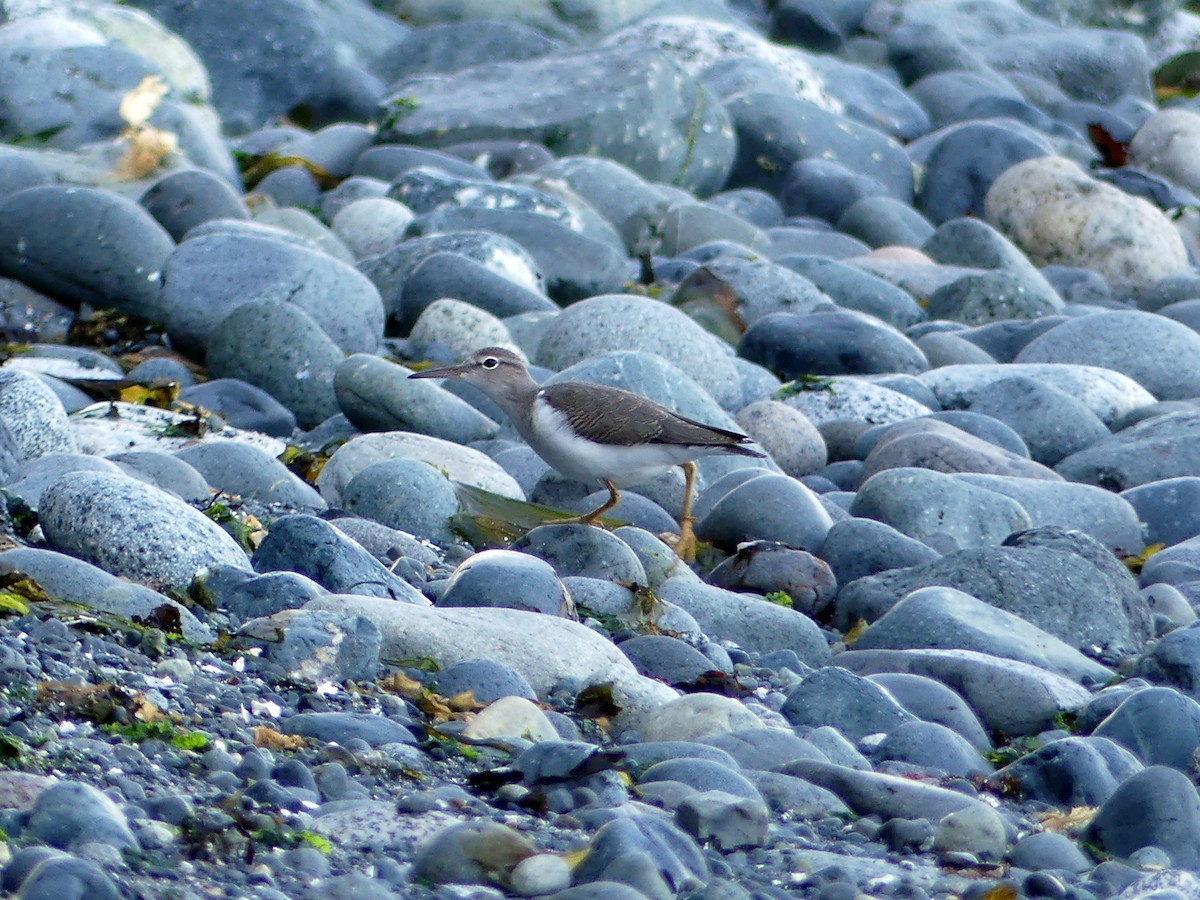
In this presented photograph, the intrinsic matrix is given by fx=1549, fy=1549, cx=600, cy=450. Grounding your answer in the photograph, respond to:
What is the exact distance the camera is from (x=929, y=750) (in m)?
4.22

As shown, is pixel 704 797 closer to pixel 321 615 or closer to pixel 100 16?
pixel 321 615

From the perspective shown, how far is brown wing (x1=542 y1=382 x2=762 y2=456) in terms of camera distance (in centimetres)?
582

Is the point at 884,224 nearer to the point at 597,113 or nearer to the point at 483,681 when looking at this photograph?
the point at 597,113

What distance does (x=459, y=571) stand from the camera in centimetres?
479

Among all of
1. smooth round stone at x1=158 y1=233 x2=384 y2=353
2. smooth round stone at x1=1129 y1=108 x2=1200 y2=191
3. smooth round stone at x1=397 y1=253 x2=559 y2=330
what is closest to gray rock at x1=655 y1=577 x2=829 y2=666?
smooth round stone at x1=158 y1=233 x2=384 y2=353

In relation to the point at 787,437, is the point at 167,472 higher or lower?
higher

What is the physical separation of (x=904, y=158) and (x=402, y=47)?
20.8 feet

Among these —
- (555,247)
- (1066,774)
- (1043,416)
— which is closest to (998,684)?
(1066,774)

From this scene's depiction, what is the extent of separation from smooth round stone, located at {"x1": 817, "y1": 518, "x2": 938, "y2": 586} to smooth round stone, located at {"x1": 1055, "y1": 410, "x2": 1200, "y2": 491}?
6.88 feet

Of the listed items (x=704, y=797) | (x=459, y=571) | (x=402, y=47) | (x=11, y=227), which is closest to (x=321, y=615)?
(x=459, y=571)

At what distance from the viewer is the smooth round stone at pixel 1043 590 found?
18.9 feet

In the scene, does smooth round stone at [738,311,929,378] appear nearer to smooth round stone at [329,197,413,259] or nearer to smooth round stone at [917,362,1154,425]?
smooth round stone at [917,362,1154,425]

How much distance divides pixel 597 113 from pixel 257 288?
21.4 ft

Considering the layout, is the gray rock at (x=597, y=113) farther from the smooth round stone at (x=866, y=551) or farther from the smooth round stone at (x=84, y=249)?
the smooth round stone at (x=866, y=551)
